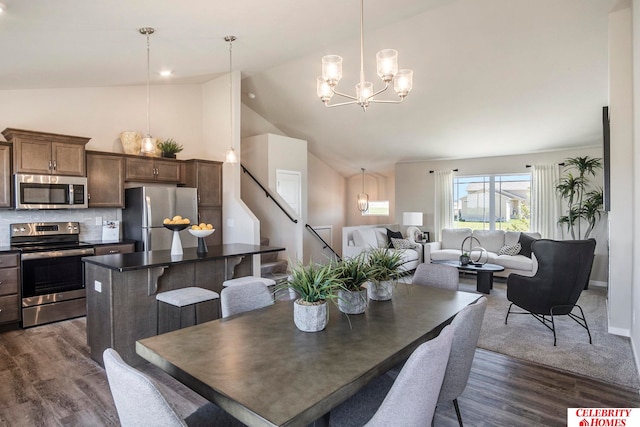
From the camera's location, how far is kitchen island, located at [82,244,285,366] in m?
3.06

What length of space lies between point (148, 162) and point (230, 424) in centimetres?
470

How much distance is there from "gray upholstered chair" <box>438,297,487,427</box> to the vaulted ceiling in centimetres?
319

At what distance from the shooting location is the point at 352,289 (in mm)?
2018

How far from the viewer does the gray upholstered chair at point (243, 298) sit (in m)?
2.15

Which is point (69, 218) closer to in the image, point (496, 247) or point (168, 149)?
point (168, 149)

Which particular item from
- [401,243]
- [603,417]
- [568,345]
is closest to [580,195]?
[401,243]

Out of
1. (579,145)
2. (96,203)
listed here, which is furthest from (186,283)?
(579,145)

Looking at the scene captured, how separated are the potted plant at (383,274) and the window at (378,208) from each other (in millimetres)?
7675

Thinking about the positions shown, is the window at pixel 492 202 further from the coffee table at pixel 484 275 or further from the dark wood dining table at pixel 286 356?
the dark wood dining table at pixel 286 356

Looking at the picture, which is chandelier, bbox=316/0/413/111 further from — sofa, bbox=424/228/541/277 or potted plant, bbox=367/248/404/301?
sofa, bbox=424/228/541/277

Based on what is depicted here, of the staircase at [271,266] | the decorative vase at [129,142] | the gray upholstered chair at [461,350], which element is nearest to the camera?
the gray upholstered chair at [461,350]

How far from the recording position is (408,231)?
7.98m

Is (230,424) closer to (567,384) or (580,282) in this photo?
(567,384)

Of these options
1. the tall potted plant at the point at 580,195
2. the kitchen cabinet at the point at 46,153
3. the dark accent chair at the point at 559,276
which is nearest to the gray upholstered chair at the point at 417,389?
the dark accent chair at the point at 559,276
